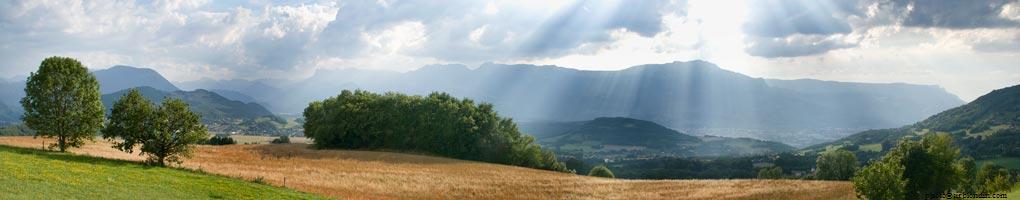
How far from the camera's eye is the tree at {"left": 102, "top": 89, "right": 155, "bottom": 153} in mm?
46916

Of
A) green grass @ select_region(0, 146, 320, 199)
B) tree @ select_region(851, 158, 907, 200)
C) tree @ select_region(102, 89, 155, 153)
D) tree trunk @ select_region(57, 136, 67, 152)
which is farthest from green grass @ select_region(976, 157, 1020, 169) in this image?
tree trunk @ select_region(57, 136, 67, 152)

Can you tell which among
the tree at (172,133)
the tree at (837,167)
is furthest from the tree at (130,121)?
the tree at (837,167)

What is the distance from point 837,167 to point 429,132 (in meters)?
61.6

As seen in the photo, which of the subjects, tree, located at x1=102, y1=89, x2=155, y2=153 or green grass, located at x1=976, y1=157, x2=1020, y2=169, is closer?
tree, located at x1=102, y1=89, x2=155, y2=153

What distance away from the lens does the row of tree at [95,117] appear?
154 ft

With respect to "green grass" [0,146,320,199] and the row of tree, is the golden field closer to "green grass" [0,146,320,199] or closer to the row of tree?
the row of tree

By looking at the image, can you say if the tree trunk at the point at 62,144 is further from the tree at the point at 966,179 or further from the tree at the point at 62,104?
the tree at the point at 966,179

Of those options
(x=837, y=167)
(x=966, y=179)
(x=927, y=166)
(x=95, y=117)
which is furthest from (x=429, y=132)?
(x=927, y=166)

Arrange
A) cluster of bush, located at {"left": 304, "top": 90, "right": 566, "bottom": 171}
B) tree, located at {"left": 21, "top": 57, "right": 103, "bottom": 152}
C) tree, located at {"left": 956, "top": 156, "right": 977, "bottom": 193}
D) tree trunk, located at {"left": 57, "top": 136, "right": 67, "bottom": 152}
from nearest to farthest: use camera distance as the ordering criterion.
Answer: tree, located at {"left": 956, "top": 156, "right": 977, "bottom": 193} < tree, located at {"left": 21, "top": 57, "right": 103, "bottom": 152} < tree trunk, located at {"left": 57, "top": 136, "right": 67, "bottom": 152} < cluster of bush, located at {"left": 304, "top": 90, "right": 566, "bottom": 171}

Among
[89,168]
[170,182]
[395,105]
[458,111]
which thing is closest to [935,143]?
[170,182]

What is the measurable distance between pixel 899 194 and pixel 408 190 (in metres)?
32.7

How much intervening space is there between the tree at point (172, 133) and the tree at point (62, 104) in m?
6.28

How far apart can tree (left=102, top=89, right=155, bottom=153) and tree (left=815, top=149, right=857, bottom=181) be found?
87044mm

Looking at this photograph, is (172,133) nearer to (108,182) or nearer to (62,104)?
(62,104)
